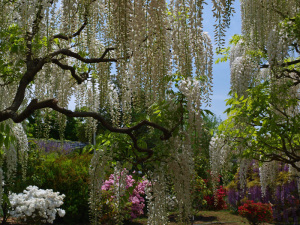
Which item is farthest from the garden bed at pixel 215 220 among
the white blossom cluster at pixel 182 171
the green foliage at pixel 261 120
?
the white blossom cluster at pixel 182 171

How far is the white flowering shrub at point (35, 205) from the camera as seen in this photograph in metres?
6.16

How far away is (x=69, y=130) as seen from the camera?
22875 millimetres

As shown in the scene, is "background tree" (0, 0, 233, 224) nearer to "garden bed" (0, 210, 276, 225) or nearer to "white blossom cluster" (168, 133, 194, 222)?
"white blossom cluster" (168, 133, 194, 222)

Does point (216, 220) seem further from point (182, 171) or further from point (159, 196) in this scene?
point (182, 171)

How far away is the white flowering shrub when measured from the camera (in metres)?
6.16

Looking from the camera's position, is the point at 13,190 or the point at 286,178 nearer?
the point at 13,190

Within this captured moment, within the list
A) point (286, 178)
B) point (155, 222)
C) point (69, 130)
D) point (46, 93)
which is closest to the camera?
point (155, 222)

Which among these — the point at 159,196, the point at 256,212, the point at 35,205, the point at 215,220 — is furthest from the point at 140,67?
the point at 215,220

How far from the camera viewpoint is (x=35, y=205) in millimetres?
6164

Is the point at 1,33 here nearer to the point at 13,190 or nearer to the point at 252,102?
the point at 252,102

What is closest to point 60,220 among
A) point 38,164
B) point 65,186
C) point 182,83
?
point 65,186

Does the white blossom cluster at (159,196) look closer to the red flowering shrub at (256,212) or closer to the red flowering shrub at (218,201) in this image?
the red flowering shrub at (256,212)

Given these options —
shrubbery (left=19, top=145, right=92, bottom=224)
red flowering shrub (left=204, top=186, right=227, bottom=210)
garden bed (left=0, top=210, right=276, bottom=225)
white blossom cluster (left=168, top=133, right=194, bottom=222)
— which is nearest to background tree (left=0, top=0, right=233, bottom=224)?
white blossom cluster (left=168, top=133, right=194, bottom=222)

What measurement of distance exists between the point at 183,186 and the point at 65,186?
5388 mm
